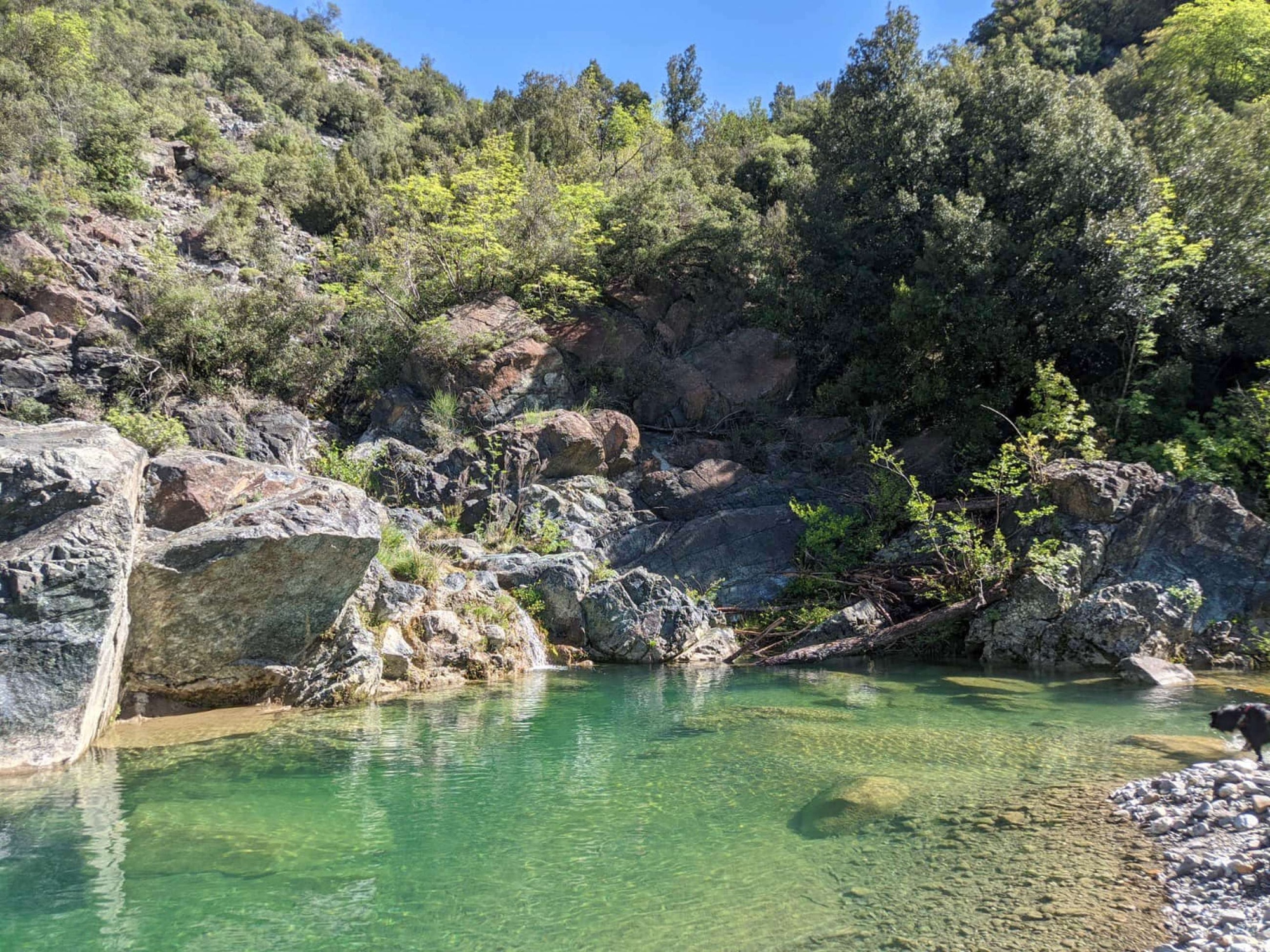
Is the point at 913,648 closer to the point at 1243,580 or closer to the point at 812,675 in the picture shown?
the point at 812,675

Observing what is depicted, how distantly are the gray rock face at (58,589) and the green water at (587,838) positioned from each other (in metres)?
0.47

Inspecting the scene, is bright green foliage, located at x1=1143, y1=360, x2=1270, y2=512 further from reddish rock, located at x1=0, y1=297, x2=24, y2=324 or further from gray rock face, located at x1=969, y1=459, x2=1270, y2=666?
reddish rock, located at x1=0, y1=297, x2=24, y2=324

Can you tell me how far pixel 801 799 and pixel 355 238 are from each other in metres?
23.5

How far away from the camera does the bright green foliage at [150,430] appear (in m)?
13.1

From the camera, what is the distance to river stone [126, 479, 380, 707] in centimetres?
842

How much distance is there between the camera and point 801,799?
6031 millimetres

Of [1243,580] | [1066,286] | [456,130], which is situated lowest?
[1243,580]

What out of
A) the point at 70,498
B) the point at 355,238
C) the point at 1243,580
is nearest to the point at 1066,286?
the point at 1243,580

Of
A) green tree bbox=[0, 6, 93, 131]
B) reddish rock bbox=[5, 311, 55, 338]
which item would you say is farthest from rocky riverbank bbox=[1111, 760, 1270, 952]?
green tree bbox=[0, 6, 93, 131]

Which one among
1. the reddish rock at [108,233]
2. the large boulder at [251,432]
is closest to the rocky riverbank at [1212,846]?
the large boulder at [251,432]

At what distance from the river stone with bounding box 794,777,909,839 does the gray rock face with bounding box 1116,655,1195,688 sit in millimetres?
6019

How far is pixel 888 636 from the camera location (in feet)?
41.5

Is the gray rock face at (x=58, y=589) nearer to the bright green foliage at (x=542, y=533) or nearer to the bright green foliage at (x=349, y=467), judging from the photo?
the bright green foliage at (x=349, y=467)

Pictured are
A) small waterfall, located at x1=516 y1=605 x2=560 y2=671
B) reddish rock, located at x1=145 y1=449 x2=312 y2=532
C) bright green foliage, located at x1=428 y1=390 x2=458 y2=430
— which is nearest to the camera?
reddish rock, located at x1=145 y1=449 x2=312 y2=532
